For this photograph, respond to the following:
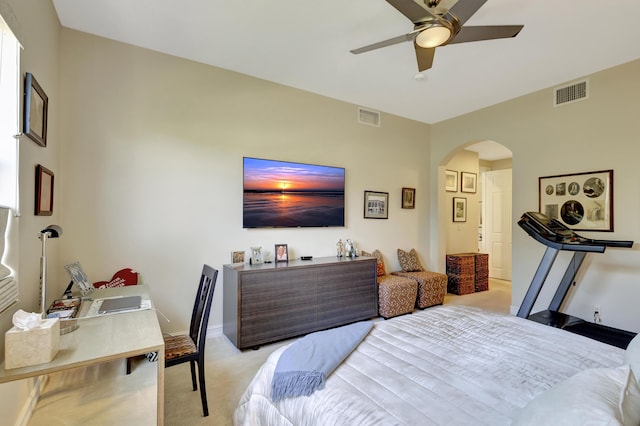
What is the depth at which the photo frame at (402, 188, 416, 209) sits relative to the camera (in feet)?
16.5

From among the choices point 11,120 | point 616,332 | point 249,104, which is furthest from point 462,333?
point 249,104

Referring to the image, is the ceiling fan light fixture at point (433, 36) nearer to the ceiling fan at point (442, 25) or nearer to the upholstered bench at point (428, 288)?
the ceiling fan at point (442, 25)

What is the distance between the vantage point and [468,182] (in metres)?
6.25

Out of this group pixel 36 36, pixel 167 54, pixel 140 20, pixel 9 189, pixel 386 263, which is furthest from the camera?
pixel 386 263

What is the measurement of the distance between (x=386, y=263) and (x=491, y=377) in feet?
11.5

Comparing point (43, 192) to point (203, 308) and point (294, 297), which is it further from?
point (294, 297)

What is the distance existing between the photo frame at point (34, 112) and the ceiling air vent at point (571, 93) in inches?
205

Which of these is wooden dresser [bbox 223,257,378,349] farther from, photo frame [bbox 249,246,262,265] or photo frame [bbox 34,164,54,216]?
photo frame [bbox 34,164,54,216]

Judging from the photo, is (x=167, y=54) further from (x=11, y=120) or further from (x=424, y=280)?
(x=424, y=280)

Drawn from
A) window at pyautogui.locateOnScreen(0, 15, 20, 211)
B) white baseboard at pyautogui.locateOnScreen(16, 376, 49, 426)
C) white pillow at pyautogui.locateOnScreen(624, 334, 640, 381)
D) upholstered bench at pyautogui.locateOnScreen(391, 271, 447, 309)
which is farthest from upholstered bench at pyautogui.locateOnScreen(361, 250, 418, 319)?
window at pyautogui.locateOnScreen(0, 15, 20, 211)

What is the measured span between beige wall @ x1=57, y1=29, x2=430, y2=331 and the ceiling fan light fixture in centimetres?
210

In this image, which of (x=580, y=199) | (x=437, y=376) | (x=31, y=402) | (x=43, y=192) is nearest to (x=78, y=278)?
(x=43, y=192)

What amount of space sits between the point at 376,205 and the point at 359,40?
8.10 ft

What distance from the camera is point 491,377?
1.32 m
